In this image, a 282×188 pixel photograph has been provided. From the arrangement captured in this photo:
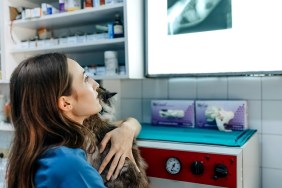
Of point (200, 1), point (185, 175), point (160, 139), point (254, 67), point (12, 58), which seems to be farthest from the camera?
point (12, 58)

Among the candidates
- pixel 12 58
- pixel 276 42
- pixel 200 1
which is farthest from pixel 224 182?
pixel 12 58

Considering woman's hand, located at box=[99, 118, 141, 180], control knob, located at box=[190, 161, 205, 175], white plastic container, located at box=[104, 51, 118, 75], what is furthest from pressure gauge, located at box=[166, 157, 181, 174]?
white plastic container, located at box=[104, 51, 118, 75]

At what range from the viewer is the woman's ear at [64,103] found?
0.88 metres

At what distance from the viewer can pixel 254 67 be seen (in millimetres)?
1431

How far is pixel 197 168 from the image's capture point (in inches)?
44.7

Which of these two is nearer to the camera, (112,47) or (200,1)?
(200,1)

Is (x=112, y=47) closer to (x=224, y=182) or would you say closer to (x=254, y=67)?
(x=254, y=67)

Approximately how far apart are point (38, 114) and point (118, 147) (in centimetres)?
36

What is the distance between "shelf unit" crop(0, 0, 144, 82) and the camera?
1540 mm

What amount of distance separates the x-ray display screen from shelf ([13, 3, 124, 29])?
0.79 feet

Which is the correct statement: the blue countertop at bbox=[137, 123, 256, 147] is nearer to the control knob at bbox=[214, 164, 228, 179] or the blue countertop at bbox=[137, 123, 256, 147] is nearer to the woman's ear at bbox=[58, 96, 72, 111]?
the control knob at bbox=[214, 164, 228, 179]

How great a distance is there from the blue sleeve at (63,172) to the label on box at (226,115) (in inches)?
35.5

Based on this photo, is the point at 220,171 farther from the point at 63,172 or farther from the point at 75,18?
the point at 75,18

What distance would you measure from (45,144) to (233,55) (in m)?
1.07
